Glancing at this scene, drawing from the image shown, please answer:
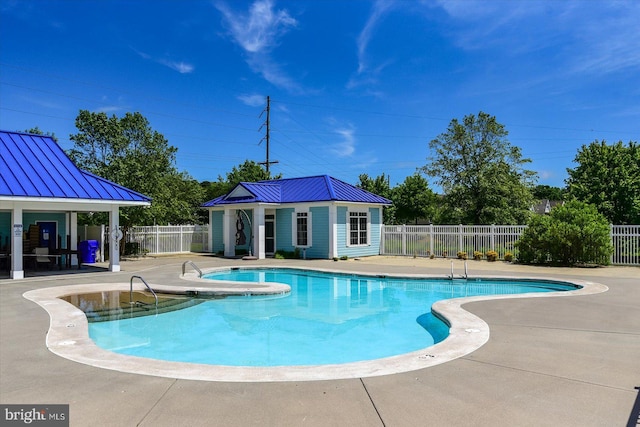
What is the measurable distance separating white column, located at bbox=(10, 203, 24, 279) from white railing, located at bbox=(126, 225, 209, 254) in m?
10.2

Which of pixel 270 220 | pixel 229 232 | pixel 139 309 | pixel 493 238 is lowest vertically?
pixel 139 309

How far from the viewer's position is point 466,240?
20.8 m

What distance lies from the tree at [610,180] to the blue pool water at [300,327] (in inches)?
558

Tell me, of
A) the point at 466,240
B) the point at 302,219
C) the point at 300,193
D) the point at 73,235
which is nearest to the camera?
the point at 73,235

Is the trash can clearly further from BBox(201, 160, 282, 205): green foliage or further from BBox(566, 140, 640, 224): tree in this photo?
BBox(566, 140, 640, 224): tree

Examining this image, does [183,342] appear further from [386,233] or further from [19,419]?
[386,233]

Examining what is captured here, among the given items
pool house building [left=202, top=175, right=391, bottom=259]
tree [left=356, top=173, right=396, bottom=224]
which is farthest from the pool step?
tree [left=356, top=173, right=396, bottom=224]

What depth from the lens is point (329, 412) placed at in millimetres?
3721

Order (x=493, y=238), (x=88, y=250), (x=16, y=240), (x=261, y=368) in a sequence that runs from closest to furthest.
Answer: (x=261, y=368), (x=16, y=240), (x=88, y=250), (x=493, y=238)

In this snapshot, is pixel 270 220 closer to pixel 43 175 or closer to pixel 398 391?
pixel 43 175

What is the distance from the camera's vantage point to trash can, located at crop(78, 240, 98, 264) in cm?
1870

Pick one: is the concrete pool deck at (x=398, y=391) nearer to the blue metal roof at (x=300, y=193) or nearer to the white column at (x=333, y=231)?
the white column at (x=333, y=231)

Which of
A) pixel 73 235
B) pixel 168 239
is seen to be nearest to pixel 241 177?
pixel 168 239

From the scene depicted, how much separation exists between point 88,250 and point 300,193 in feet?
33.4
